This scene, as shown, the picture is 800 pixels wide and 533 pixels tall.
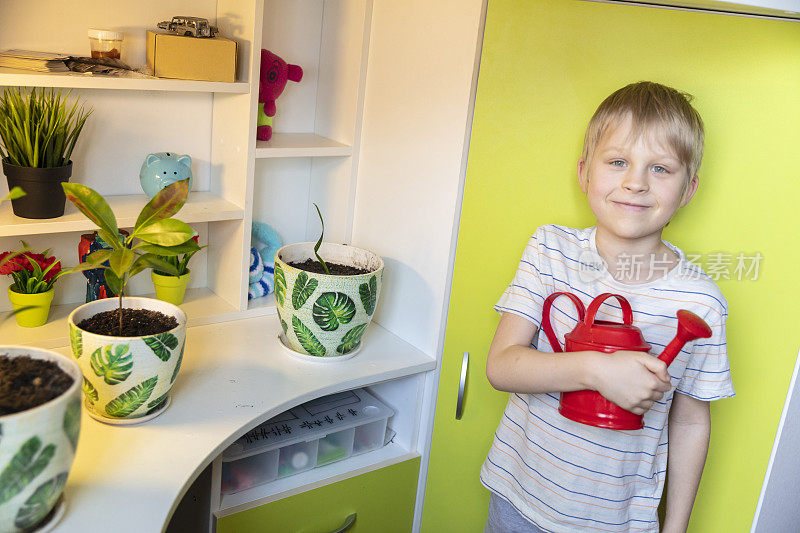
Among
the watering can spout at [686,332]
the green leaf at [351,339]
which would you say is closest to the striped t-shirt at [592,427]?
the watering can spout at [686,332]

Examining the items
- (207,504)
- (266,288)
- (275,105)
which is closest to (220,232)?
(266,288)

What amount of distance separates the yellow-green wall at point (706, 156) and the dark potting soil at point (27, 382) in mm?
800

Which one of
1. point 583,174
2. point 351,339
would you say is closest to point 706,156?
point 583,174

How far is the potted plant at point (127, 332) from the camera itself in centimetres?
107

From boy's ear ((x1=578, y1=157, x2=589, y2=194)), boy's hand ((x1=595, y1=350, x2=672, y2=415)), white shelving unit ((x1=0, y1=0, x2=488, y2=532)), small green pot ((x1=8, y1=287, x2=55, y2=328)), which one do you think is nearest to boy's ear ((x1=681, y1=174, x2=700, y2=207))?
boy's ear ((x1=578, y1=157, x2=589, y2=194))

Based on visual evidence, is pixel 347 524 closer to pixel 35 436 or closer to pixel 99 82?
pixel 35 436

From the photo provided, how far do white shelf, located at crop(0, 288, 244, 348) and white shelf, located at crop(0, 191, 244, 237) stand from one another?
8.0 inches

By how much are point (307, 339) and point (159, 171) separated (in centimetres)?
46

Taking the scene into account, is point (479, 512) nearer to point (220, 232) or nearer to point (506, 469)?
point (506, 469)

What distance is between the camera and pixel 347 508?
1576mm

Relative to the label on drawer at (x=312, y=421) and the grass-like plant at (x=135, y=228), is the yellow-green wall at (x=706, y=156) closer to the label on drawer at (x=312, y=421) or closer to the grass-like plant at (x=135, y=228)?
the label on drawer at (x=312, y=421)

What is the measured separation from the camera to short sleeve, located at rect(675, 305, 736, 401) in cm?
109

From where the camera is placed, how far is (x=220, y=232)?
169 cm

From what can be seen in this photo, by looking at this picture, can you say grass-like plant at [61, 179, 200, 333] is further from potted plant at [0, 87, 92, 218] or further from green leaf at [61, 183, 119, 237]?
potted plant at [0, 87, 92, 218]
